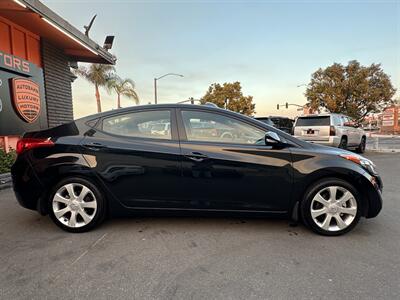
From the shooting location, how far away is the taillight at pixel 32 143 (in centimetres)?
→ 320

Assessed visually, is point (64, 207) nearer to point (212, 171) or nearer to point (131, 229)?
point (131, 229)

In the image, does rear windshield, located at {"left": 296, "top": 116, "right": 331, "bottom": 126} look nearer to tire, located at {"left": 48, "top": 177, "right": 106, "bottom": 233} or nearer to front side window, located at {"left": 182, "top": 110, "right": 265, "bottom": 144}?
front side window, located at {"left": 182, "top": 110, "right": 265, "bottom": 144}

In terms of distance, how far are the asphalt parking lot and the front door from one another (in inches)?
15.2

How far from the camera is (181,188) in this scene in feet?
10.2

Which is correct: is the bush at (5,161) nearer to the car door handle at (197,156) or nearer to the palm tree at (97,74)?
the car door handle at (197,156)

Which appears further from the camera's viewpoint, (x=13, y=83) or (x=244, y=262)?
(x=13, y=83)

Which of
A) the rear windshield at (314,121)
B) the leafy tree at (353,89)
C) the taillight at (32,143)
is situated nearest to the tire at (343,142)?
the rear windshield at (314,121)

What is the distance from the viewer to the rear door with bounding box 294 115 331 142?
9429 millimetres

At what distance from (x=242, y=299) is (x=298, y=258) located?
86 centimetres

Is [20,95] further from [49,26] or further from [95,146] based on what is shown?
[95,146]

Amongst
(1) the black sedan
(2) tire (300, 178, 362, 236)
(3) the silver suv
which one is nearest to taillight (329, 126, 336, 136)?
(3) the silver suv

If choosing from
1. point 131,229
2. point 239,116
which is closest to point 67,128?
point 131,229

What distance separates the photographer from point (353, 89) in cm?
2559

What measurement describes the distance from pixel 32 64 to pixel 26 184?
5.54 m
